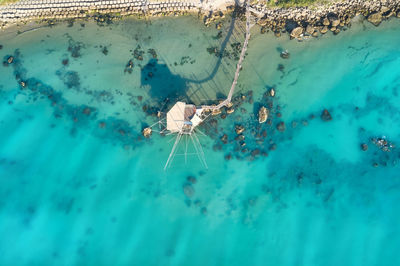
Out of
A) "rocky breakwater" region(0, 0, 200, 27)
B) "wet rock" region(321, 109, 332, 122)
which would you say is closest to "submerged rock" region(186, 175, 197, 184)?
"wet rock" region(321, 109, 332, 122)

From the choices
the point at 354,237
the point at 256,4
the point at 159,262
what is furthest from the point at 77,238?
the point at 256,4

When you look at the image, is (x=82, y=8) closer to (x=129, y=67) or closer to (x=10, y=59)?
(x=129, y=67)

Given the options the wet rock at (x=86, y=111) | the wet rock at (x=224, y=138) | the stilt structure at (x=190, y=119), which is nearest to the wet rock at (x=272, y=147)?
the wet rock at (x=224, y=138)

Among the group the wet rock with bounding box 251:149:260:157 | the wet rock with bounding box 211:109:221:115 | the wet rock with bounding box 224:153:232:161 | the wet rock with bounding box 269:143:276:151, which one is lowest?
the wet rock with bounding box 269:143:276:151

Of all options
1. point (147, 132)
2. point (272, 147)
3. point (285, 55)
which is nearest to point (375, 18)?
point (285, 55)

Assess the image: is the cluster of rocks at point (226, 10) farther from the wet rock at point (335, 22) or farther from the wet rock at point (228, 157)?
the wet rock at point (228, 157)

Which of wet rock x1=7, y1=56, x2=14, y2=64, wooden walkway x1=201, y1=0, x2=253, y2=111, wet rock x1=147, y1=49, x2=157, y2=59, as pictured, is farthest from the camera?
wet rock x1=147, y1=49, x2=157, y2=59

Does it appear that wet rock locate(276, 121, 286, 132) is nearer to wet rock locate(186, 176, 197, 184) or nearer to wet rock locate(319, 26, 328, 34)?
wet rock locate(186, 176, 197, 184)

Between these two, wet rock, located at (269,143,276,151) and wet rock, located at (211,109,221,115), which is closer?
wet rock, located at (211,109,221,115)
